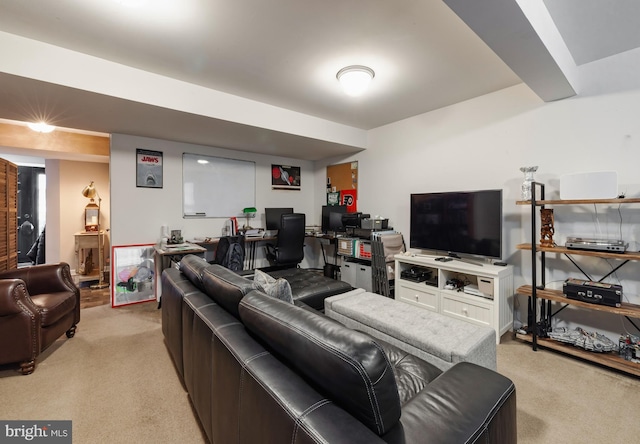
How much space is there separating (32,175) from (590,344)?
9150 millimetres

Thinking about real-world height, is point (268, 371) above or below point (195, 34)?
below

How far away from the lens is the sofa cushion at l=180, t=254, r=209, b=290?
198 cm

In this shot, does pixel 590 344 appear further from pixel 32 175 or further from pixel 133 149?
pixel 32 175

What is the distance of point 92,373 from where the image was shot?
2.11 m

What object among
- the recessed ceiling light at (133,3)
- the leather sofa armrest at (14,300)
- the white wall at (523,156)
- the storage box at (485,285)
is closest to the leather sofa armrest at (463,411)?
the storage box at (485,285)

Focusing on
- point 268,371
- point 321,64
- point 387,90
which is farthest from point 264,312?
point 387,90

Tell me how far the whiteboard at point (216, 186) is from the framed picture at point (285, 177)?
15.5 inches

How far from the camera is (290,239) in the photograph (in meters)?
4.27

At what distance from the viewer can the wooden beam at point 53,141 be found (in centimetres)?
394

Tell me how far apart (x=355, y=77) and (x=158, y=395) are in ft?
9.58

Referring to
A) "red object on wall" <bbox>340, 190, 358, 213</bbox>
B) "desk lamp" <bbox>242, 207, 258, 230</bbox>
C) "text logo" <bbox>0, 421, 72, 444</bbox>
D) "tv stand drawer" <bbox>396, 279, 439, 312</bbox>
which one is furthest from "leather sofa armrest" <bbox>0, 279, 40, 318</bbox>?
"red object on wall" <bbox>340, 190, 358, 213</bbox>

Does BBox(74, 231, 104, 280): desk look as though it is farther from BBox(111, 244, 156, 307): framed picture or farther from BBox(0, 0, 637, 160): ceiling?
BBox(0, 0, 637, 160): ceiling

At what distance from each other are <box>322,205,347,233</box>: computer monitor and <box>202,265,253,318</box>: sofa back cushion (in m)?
3.01

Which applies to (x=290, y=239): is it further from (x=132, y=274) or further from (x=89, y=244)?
(x=89, y=244)
